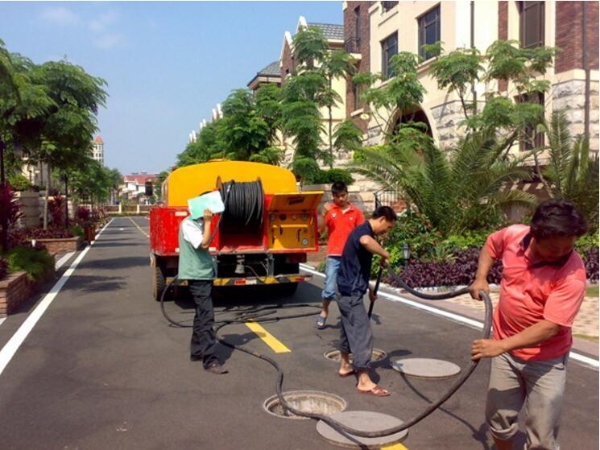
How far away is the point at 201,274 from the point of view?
6648 millimetres

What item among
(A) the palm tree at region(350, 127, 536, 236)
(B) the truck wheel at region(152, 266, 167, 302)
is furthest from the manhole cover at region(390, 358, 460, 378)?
(A) the palm tree at region(350, 127, 536, 236)

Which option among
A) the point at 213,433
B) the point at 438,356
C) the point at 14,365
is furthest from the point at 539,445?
the point at 14,365

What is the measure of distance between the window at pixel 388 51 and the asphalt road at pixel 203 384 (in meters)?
19.4

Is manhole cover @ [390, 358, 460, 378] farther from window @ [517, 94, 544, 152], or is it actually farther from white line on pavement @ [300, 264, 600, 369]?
window @ [517, 94, 544, 152]

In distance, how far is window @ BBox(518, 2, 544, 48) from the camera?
19734mm

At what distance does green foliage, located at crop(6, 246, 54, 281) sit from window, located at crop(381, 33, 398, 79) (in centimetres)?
1771

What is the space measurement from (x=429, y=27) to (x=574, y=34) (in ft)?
22.4

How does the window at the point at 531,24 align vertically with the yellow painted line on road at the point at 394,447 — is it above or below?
above

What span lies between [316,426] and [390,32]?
24.7 m

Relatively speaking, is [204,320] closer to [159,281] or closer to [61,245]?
[159,281]

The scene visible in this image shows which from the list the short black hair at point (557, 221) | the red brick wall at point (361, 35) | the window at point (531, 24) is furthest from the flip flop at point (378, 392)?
the red brick wall at point (361, 35)

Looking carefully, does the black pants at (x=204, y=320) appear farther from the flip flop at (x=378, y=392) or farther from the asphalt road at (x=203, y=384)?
the flip flop at (x=378, y=392)

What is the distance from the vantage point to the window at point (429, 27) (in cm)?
2344

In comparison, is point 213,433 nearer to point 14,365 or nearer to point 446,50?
point 14,365
